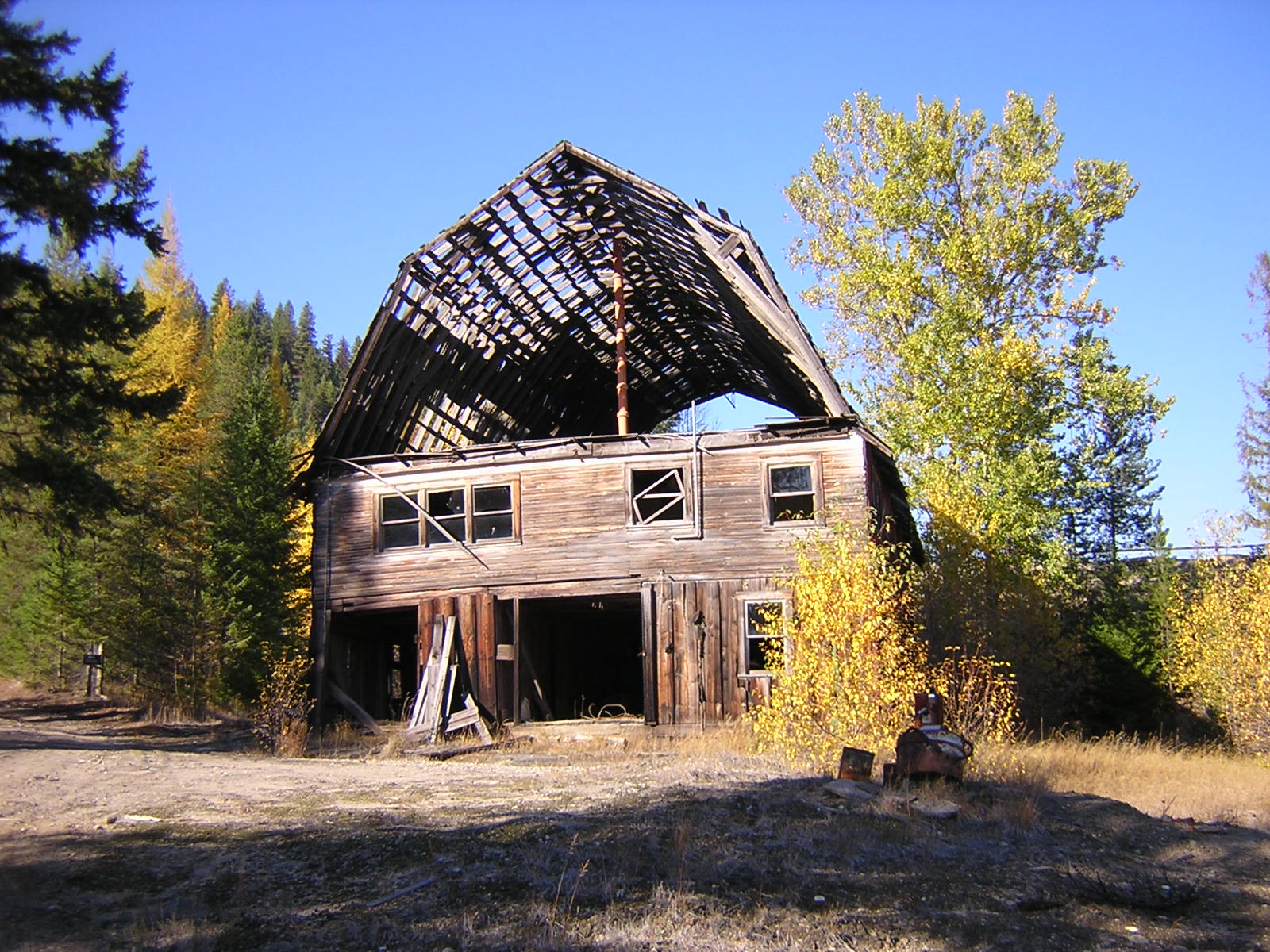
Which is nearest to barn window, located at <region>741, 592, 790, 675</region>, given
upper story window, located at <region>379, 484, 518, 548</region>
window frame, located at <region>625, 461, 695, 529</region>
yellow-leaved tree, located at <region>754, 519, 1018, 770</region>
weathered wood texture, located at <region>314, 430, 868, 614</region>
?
weathered wood texture, located at <region>314, 430, 868, 614</region>

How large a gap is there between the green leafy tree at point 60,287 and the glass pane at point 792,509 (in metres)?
11.9

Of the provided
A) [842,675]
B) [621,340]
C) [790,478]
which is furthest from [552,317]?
[842,675]

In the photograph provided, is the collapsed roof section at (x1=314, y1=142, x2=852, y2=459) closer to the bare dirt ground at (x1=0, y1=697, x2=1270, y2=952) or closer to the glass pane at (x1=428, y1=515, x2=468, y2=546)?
the glass pane at (x1=428, y1=515, x2=468, y2=546)

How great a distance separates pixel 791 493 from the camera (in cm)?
2289

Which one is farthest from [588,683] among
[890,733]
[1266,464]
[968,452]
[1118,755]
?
[1266,464]

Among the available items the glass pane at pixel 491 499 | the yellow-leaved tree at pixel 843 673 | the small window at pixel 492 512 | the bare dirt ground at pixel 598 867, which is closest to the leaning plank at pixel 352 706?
the small window at pixel 492 512

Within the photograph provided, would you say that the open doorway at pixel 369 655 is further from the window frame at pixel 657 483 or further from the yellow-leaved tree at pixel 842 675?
the yellow-leaved tree at pixel 842 675

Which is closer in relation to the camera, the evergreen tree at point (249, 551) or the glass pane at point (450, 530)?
the glass pane at point (450, 530)

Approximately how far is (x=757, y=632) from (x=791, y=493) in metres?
2.92

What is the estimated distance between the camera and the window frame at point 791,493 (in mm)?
22562

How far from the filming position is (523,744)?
73.0 ft

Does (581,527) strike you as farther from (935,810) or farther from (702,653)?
(935,810)

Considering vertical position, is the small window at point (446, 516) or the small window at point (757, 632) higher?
the small window at point (446, 516)

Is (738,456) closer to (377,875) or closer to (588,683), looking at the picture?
(588,683)
